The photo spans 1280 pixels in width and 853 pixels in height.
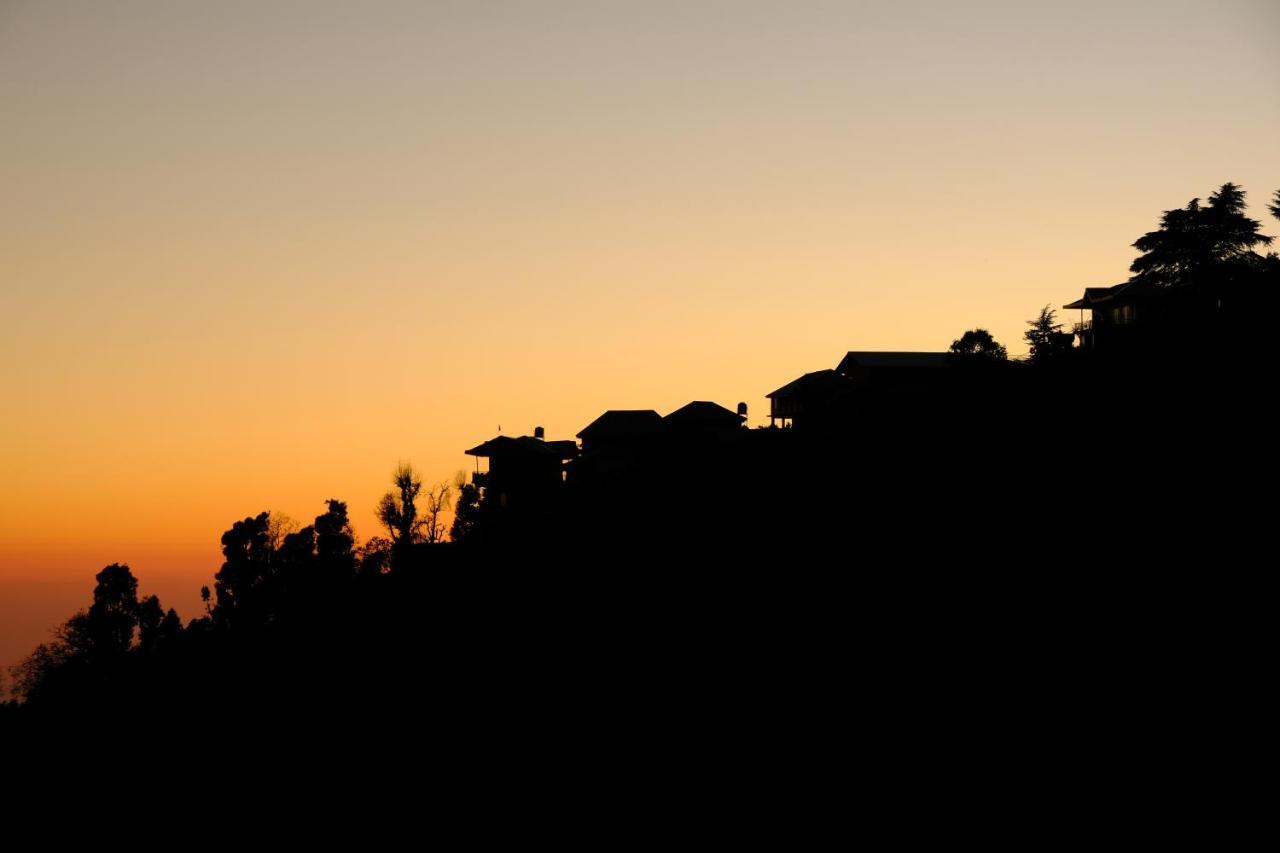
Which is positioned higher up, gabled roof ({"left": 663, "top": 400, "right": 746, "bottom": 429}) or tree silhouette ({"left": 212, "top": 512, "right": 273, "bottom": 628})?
gabled roof ({"left": 663, "top": 400, "right": 746, "bottom": 429})

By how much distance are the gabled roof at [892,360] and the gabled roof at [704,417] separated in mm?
19868

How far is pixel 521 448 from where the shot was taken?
131 metres

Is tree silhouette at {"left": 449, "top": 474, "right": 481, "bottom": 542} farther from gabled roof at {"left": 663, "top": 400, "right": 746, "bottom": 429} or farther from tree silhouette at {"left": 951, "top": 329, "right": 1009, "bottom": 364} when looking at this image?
tree silhouette at {"left": 951, "top": 329, "right": 1009, "bottom": 364}

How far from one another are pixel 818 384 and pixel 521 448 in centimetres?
3565

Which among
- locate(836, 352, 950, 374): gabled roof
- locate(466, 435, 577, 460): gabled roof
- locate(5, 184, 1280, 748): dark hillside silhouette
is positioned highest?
locate(836, 352, 950, 374): gabled roof

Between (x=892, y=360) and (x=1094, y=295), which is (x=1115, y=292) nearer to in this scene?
(x=1094, y=295)

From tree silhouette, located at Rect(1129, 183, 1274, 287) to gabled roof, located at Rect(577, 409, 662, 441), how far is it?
64.4 meters

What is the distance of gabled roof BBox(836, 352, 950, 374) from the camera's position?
113438 millimetres

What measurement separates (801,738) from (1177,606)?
17.5 meters

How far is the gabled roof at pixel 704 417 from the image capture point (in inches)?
5246

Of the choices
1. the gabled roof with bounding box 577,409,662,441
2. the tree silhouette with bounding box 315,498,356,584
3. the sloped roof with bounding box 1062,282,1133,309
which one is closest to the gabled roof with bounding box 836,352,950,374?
the sloped roof with bounding box 1062,282,1133,309

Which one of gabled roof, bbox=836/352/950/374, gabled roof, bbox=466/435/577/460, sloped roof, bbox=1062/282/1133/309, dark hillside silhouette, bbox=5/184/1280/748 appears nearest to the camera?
dark hillside silhouette, bbox=5/184/1280/748

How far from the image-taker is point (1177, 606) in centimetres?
4644

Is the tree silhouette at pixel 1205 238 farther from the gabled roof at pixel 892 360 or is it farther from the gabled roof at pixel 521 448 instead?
the gabled roof at pixel 521 448
